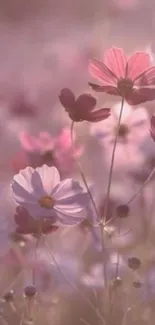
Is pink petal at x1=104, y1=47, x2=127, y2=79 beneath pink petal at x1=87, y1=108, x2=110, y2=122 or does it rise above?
above

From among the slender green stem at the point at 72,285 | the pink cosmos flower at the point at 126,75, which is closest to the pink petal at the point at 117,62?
the pink cosmos flower at the point at 126,75

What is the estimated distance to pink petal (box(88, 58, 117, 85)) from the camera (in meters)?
0.91

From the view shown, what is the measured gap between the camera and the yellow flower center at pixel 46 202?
0.89 m

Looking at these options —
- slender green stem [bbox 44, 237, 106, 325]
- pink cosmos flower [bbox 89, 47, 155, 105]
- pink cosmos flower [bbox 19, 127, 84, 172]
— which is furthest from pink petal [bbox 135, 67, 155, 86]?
slender green stem [bbox 44, 237, 106, 325]

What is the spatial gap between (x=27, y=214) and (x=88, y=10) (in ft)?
1.10

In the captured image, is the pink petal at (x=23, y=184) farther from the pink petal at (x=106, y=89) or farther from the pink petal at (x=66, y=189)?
the pink petal at (x=106, y=89)

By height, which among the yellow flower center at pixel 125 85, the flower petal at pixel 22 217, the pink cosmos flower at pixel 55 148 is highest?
the yellow flower center at pixel 125 85

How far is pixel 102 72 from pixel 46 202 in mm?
189

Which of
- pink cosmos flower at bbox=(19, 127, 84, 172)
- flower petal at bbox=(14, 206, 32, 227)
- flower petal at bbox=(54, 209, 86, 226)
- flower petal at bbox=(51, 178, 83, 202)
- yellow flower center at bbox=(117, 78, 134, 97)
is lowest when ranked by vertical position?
flower petal at bbox=(54, 209, 86, 226)

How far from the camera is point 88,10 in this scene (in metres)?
1.04

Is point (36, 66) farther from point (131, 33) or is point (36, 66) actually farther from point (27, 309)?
point (27, 309)

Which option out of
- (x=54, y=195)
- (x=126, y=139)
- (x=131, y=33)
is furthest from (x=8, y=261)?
(x=131, y=33)

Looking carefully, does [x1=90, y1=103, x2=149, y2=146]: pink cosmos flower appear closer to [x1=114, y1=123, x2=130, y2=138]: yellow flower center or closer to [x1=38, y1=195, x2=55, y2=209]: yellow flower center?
[x1=114, y1=123, x2=130, y2=138]: yellow flower center

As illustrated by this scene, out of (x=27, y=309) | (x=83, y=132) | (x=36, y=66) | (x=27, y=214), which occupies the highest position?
(x=36, y=66)
